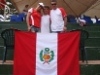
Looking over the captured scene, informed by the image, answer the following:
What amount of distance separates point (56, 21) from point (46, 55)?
75.6 inches

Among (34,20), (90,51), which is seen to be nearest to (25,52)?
(34,20)

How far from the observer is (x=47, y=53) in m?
11.4

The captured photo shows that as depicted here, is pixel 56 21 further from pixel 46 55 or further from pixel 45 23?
pixel 46 55

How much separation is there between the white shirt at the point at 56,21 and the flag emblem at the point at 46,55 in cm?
169

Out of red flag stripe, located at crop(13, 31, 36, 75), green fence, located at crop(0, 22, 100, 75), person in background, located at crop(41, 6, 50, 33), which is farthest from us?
person in background, located at crop(41, 6, 50, 33)

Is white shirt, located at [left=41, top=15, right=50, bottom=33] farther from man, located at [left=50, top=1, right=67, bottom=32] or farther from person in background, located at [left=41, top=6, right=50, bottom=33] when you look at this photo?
man, located at [left=50, top=1, right=67, bottom=32]

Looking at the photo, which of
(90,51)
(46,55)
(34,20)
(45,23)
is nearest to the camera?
(46,55)

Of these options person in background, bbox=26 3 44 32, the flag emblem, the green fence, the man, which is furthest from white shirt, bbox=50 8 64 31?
the flag emblem

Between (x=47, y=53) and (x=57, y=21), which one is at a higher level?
(x=57, y=21)

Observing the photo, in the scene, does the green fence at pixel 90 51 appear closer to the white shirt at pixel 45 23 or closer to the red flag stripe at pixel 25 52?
the red flag stripe at pixel 25 52

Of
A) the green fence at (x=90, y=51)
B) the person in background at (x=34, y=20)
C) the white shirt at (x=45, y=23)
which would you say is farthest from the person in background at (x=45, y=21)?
the green fence at (x=90, y=51)

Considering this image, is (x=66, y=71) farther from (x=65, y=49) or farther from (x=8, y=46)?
(x=8, y=46)

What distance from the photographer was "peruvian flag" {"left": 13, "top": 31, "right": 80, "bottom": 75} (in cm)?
1130

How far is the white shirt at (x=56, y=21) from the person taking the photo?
12953 mm
